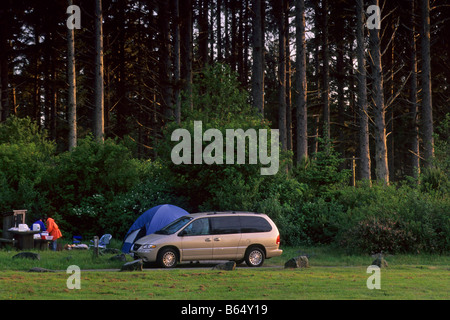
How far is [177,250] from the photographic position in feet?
57.0

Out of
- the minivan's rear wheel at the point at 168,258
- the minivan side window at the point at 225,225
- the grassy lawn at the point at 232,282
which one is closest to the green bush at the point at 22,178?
the grassy lawn at the point at 232,282

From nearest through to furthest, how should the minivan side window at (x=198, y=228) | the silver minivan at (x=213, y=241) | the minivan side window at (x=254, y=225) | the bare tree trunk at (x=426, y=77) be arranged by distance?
the silver minivan at (x=213, y=241), the minivan side window at (x=198, y=228), the minivan side window at (x=254, y=225), the bare tree trunk at (x=426, y=77)

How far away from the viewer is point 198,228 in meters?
17.8

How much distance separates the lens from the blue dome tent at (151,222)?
2073cm

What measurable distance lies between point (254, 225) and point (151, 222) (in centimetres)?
457

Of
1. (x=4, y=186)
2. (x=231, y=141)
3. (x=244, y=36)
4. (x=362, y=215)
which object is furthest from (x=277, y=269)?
(x=244, y=36)

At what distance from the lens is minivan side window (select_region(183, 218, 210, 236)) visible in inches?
693

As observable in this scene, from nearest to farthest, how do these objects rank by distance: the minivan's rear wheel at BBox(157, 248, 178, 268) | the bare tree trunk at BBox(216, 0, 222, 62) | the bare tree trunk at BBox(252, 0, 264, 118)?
the minivan's rear wheel at BBox(157, 248, 178, 268) < the bare tree trunk at BBox(252, 0, 264, 118) < the bare tree trunk at BBox(216, 0, 222, 62)

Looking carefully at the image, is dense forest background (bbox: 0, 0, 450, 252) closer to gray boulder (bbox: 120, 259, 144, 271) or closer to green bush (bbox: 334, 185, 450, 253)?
green bush (bbox: 334, 185, 450, 253)

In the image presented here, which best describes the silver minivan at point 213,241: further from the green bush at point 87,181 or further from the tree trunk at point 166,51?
the tree trunk at point 166,51

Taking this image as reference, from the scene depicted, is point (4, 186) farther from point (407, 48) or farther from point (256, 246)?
point (407, 48)

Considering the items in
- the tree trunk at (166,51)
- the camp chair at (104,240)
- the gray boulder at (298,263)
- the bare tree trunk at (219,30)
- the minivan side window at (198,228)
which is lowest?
the gray boulder at (298,263)

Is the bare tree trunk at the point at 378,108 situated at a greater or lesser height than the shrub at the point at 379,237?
greater

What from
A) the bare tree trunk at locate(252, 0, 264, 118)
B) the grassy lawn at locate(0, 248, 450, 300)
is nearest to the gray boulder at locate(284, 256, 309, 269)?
the grassy lawn at locate(0, 248, 450, 300)
